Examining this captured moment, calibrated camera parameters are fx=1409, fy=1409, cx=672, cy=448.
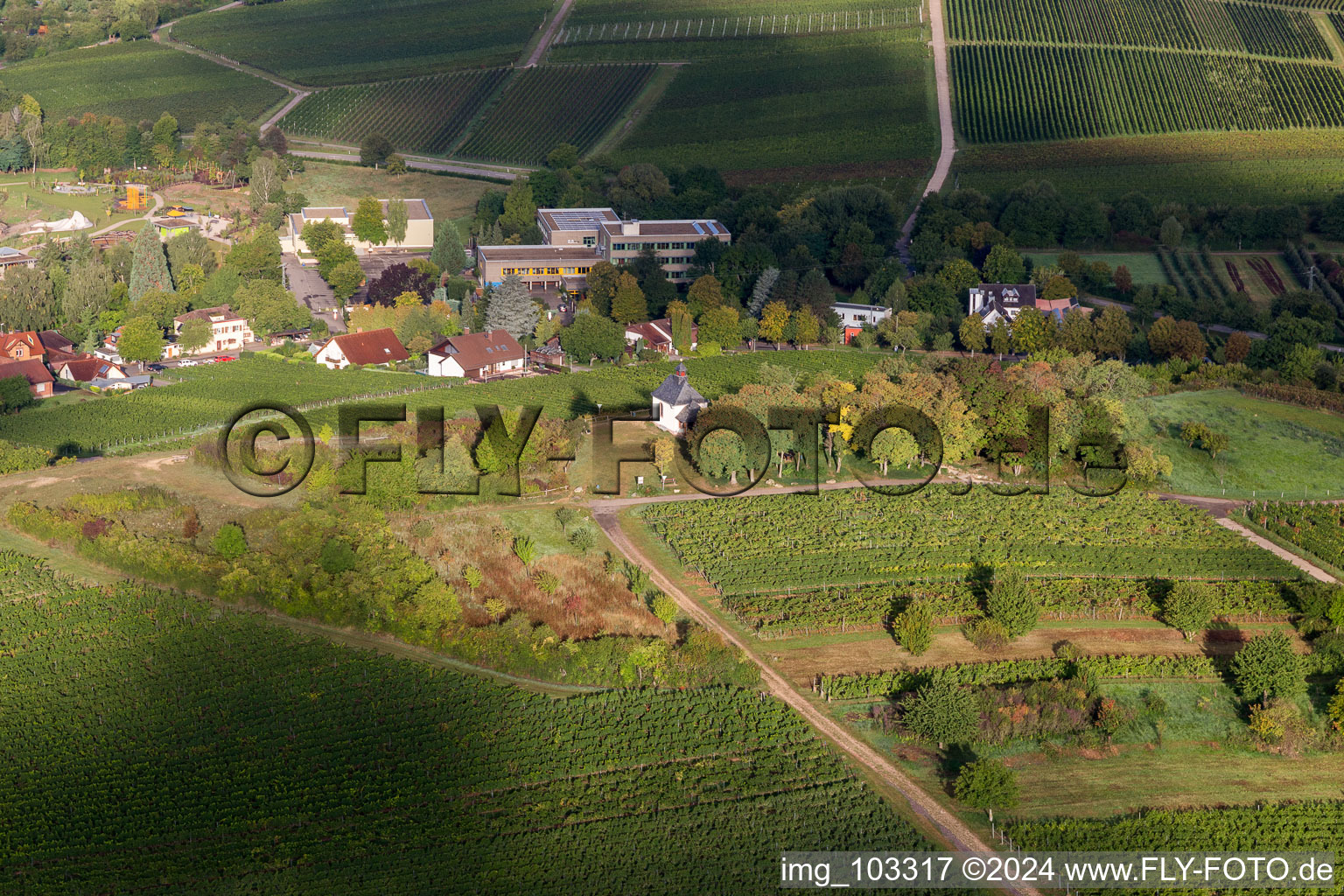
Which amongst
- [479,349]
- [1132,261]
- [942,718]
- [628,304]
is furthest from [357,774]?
[1132,261]

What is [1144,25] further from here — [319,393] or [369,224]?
[319,393]

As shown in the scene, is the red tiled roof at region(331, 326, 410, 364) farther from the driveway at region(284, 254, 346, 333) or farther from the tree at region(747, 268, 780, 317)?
the tree at region(747, 268, 780, 317)

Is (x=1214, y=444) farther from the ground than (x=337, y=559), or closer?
farther from the ground

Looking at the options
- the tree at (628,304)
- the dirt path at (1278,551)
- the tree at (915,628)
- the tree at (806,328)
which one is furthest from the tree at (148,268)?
the dirt path at (1278,551)

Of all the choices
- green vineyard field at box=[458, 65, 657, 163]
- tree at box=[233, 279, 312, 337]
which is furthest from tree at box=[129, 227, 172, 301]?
green vineyard field at box=[458, 65, 657, 163]

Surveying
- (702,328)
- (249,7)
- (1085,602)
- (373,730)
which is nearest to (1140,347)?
(702,328)

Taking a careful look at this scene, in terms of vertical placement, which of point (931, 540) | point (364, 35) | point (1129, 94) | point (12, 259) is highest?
point (364, 35)

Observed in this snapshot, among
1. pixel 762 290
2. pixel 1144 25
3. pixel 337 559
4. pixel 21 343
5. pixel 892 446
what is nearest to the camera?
pixel 337 559

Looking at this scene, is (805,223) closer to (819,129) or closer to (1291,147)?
(819,129)
